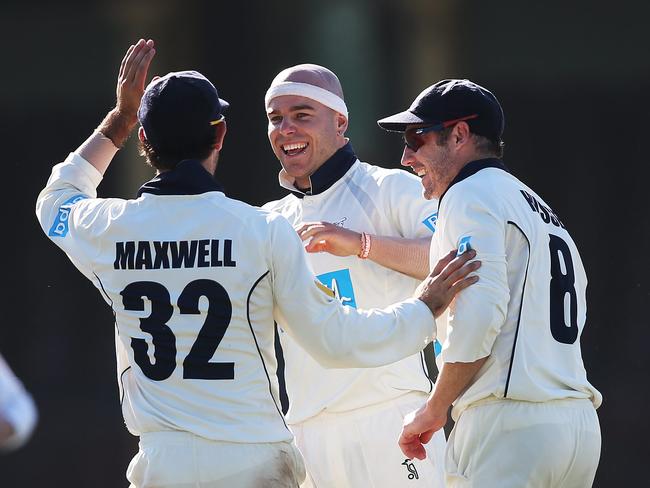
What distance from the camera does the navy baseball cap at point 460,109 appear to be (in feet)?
11.3

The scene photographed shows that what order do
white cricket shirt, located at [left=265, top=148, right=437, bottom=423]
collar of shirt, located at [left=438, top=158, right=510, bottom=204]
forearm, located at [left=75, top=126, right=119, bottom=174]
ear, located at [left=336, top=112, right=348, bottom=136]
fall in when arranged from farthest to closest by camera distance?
ear, located at [left=336, top=112, right=348, bottom=136]
white cricket shirt, located at [left=265, top=148, right=437, bottom=423]
forearm, located at [left=75, top=126, right=119, bottom=174]
collar of shirt, located at [left=438, top=158, right=510, bottom=204]

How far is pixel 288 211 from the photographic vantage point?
443 centimetres

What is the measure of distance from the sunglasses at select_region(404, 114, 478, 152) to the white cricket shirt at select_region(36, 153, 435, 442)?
555 millimetres

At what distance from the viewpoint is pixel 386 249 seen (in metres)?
3.99

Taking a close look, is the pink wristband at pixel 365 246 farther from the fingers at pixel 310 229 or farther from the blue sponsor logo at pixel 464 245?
the blue sponsor logo at pixel 464 245

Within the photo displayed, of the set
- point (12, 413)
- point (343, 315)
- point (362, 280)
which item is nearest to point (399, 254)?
point (362, 280)

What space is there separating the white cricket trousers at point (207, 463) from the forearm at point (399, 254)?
1012 millimetres

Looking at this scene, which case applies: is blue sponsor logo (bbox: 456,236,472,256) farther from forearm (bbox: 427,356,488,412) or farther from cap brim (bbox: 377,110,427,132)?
cap brim (bbox: 377,110,427,132)

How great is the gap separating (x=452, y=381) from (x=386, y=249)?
806 mm

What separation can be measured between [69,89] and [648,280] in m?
4.63

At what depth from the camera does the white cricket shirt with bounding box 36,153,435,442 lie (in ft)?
Result: 10.2

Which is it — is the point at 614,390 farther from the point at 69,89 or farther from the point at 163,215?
the point at 163,215

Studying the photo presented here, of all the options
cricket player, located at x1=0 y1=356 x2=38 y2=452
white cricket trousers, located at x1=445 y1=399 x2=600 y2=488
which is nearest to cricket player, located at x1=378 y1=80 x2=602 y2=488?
white cricket trousers, located at x1=445 y1=399 x2=600 y2=488

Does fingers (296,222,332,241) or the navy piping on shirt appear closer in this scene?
fingers (296,222,332,241)
